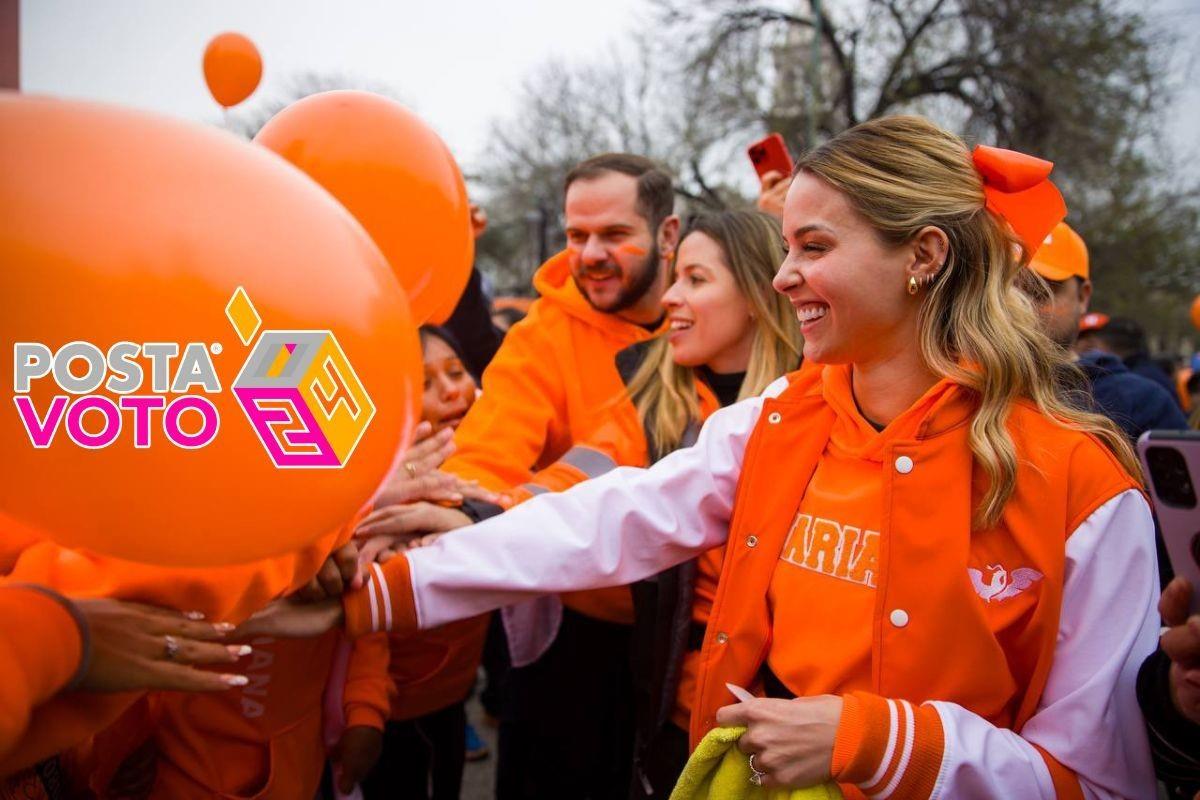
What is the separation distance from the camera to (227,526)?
46.0 inches

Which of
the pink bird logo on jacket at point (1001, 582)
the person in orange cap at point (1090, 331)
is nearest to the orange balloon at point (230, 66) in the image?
the pink bird logo on jacket at point (1001, 582)

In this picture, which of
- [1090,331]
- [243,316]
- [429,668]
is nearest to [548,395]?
[429,668]

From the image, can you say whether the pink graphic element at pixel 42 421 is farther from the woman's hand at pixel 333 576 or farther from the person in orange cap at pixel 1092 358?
the person in orange cap at pixel 1092 358

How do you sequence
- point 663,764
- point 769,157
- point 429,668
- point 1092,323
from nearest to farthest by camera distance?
1. point 663,764
2. point 429,668
3. point 769,157
4. point 1092,323

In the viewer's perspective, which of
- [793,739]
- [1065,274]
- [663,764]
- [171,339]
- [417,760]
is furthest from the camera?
[1065,274]

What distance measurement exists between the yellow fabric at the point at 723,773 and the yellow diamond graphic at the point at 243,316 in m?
1.02

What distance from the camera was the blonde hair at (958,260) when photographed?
5.50 ft

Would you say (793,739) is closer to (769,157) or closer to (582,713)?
(582,713)

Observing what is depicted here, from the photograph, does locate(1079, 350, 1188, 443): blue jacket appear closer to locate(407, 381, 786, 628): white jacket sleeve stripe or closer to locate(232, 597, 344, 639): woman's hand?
locate(407, 381, 786, 628): white jacket sleeve stripe

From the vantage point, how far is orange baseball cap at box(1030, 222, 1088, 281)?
3.36m

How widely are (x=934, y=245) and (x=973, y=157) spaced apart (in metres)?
0.24

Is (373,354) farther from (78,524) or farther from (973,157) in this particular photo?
(973,157)

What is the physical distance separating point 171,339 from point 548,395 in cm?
199

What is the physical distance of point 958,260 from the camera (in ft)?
5.87
